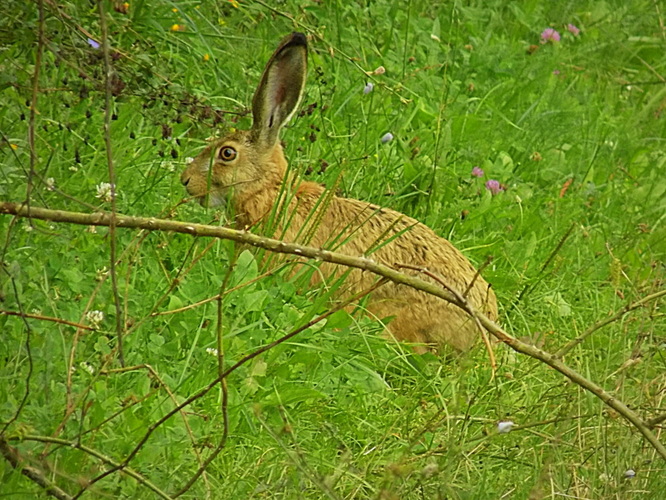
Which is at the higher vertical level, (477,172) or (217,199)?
(477,172)

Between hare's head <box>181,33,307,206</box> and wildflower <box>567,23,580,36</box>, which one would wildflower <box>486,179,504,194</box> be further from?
wildflower <box>567,23,580,36</box>

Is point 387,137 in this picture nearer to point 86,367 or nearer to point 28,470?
point 86,367

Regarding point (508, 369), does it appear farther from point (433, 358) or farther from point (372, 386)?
point (372, 386)

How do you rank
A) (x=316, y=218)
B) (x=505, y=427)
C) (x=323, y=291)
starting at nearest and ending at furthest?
(x=505, y=427)
(x=316, y=218)
(x=323, y=291)

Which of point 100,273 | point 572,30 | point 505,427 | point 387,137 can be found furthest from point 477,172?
point 505,427

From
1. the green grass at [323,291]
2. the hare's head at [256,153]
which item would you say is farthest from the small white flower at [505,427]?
the hare's head at [256,153]

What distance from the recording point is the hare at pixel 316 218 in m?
5.10

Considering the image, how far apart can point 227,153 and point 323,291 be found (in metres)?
0.97

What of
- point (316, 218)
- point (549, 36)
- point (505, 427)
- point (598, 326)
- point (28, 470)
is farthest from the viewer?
point (549, 36)

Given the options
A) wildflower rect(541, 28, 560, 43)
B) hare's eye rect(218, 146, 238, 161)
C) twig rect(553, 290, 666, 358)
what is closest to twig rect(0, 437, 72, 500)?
twig rect(553, 290, 666, 358)

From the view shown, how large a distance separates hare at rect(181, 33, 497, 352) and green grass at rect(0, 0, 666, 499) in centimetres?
16

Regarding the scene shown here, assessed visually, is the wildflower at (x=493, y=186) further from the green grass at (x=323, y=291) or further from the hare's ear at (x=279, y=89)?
the hare's ear at (x=279, y=89)

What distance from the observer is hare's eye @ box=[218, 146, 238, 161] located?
5.65 metres

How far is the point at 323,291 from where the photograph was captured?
16.5 feet
